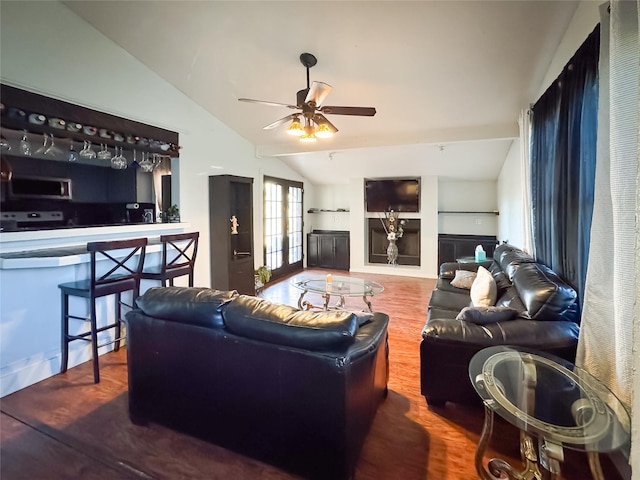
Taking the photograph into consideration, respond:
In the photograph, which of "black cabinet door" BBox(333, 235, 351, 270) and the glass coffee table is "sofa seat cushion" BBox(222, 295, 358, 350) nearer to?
the glass coffee table

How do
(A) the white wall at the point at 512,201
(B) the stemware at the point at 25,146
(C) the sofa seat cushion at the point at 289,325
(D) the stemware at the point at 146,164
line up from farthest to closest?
1. (A) the white wall at the point at 512,201
2. (D) the stemware at the point at 146,164
3. (B) the stemware at the point at 25,146
4. (C) the sofa seat cushion at the point at 289,325

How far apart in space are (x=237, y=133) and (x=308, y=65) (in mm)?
2202

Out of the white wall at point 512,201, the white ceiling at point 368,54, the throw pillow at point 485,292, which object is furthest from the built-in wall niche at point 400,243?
the throw pillow at point 485,292

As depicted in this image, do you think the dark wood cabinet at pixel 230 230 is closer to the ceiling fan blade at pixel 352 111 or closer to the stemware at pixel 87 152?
the stemware at pixel 87 152

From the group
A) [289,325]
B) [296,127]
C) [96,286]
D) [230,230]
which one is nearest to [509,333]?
[289,325]

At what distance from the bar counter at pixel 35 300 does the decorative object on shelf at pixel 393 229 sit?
Answer: 5109mm

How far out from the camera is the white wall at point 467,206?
21.8 ft

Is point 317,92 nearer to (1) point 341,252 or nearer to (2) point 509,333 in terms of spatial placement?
(2) point 509,333

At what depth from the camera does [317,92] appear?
2.72 m

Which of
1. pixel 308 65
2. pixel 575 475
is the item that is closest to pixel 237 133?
pixel 308 65

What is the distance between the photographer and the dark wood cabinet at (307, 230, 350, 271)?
722 cm

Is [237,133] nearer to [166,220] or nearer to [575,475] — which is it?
[166,220]

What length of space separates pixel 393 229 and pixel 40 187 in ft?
18.2

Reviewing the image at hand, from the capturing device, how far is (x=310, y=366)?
1.57m
